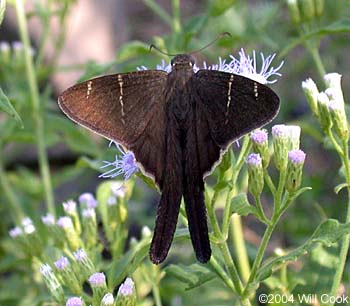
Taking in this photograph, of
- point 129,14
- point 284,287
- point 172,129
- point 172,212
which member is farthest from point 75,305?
point 129,14

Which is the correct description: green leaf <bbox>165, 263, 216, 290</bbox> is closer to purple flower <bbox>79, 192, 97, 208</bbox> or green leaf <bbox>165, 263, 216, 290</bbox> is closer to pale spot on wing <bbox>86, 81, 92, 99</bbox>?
purple flower <bbox>79, 192, 97, 208</bbox>

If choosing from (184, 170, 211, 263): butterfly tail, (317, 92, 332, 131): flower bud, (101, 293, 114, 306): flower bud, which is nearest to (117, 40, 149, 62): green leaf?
(317, 92, 332, 131): flower bud

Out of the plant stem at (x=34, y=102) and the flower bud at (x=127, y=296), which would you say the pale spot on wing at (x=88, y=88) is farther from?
the plant stem at (x=34, y=102)

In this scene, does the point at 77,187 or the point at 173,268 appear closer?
the point at 173,268

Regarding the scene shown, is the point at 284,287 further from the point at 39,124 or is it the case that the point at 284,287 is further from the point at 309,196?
the point at 309,196

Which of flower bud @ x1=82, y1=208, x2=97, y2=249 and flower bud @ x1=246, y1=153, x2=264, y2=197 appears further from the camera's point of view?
flower bud @ x1=82, y1=208, x2=97, y2=249

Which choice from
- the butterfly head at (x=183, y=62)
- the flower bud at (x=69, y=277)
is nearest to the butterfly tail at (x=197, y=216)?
the butterfly head at (x=183, y=62)

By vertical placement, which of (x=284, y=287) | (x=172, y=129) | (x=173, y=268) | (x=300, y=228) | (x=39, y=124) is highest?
(x=172, y=129)
